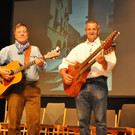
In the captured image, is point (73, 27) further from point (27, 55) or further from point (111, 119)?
point (27, 55)

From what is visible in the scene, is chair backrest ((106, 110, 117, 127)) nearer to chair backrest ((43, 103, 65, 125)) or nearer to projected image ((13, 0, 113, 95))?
chair backrest ((43, 103, 65, 125))

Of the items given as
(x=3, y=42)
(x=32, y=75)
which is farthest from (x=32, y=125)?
(x=3, y=42)

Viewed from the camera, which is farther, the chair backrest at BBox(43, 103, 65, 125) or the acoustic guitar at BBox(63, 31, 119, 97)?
the chair backrest at BBox(43, 103, 65, 125)

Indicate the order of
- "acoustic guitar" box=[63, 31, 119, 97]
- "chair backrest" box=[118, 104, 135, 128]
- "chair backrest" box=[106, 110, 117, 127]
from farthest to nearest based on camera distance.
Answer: "chair backrest" box=[106, 110, 117, 127] < "chair backrest" box=[118, 104, 135, 128] < "acoustic guitar" box=[63, 31, 119, 97]

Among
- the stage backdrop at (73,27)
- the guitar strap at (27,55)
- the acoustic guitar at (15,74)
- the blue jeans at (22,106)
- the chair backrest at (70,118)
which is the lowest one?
the chair backrest at (70,118)

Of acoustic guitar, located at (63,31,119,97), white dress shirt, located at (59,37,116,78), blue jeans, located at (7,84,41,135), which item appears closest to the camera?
acoustic guitar, located at (63,31,119,97)

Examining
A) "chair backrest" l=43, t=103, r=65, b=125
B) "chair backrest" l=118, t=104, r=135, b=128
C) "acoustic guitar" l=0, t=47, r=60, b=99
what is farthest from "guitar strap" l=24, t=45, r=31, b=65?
"chair backrest" l=118, t=104, r=135, b=128

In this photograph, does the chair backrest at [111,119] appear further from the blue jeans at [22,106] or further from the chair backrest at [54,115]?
the blue jeans at [22,106]

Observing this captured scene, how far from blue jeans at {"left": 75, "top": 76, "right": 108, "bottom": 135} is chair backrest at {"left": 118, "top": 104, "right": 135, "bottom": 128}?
5.34 feet

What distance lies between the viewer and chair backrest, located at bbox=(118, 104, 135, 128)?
161 inches

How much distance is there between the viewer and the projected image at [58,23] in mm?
5405

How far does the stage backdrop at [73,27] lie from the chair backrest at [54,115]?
1.91 ft

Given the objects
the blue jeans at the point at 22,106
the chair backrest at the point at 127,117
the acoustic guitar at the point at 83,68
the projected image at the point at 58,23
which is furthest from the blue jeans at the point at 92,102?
the projected image at the point at 58,23

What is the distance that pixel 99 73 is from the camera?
271cm
